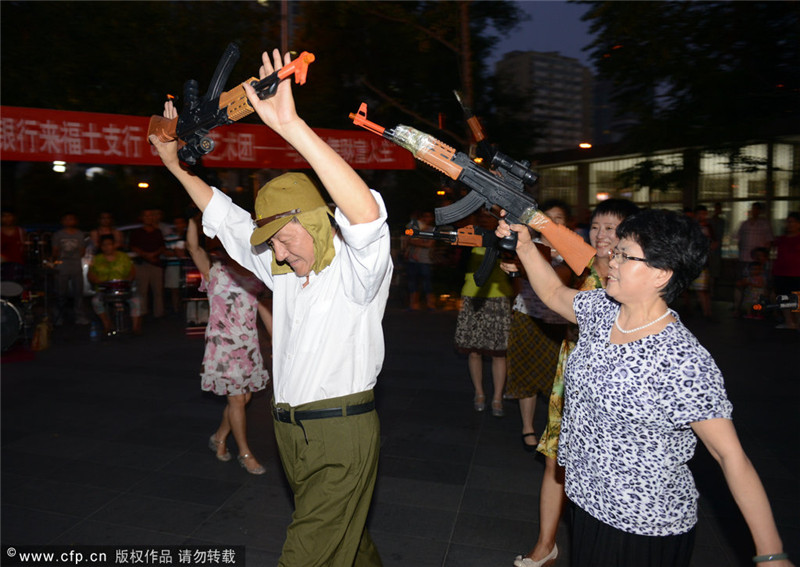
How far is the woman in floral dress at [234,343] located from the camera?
175 inches

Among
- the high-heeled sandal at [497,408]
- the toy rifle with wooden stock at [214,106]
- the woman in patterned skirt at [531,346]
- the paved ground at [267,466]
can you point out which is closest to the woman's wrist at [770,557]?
the paved ground at [267,466]

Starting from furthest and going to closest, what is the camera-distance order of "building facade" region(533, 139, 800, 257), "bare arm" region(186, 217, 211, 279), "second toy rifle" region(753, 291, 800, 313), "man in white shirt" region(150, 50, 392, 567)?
"building facade" region(533, 139, 800, 257)
"bare arm" region(186, 217, 211, 279)
"man in white shirt" region(150, 50, 392, 567)
"second toy rifle" region(753, 291, 800, 313)

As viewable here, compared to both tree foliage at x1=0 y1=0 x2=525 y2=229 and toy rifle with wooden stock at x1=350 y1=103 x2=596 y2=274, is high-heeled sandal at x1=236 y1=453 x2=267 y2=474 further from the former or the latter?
tree foliage at x1=0 y1=0 x2=525 y2=229

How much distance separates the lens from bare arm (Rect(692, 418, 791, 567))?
1745 mm

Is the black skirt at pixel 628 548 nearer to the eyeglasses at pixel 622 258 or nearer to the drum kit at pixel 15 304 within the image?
the eyeglasses at pixel 622 258

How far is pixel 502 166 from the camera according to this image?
8.33 feet

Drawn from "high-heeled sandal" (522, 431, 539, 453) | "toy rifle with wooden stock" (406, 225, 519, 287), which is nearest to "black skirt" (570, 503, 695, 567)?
"toy rifle with wooden stock" (406, 225, 519, 287)

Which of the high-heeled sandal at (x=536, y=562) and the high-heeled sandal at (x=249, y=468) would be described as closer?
the high-heeled sandal at (x=536, y=562)

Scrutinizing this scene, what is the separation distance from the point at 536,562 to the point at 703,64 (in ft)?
25.3

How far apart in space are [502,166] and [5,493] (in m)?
4.10

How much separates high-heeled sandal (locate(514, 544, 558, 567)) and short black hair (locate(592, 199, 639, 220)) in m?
1.87

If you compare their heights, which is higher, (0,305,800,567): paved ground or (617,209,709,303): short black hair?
(617,209,709,303): short black hair

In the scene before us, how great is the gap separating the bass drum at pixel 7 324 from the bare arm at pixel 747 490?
2745 mm

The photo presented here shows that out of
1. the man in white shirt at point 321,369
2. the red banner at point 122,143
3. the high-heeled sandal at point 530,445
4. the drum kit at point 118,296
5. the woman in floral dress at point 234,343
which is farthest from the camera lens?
the red banner at point 122,143
